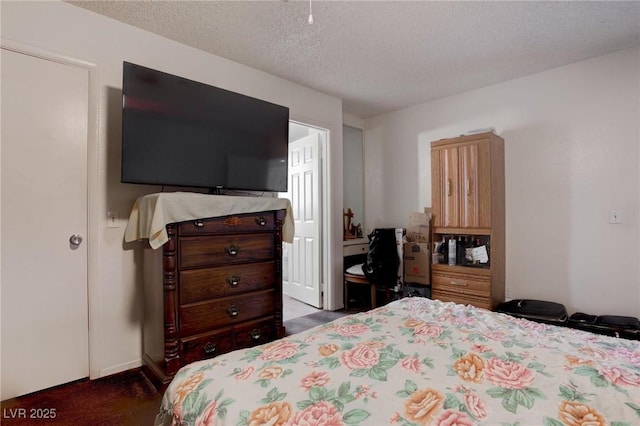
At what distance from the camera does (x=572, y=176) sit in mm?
2842

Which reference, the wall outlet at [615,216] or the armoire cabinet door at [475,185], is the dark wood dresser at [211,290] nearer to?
the armoire cabinet door at [475,185]

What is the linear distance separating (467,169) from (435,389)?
2.60m

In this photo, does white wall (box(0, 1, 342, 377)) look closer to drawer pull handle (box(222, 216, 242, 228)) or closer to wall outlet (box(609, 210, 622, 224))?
drawer pull handle (box(222, 216, 242, 228))

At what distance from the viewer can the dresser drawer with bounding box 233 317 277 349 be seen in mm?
2307

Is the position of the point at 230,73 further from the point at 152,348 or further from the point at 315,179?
the point at 152,348

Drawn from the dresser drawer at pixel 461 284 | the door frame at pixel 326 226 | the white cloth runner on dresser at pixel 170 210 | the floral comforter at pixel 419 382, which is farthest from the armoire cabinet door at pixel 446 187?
the floral comforter at pixel 419 382

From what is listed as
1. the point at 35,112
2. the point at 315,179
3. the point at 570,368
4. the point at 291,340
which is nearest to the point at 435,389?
the point at 570,368

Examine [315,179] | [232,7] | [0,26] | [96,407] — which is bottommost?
[96,407]

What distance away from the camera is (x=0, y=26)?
1.87 metres

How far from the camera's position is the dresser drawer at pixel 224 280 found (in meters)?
2.06

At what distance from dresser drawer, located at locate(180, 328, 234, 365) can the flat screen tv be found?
1.05 meters

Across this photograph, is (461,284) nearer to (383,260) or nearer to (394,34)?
(383,260)

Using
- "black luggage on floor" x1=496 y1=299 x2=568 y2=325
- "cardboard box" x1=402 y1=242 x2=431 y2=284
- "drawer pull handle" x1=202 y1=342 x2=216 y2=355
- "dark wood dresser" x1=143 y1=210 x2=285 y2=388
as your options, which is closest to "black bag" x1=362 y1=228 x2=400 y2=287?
"cardboard box" x1=402 y1=242 x2=431 y2=284

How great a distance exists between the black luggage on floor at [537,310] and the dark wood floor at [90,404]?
2.77 metres
